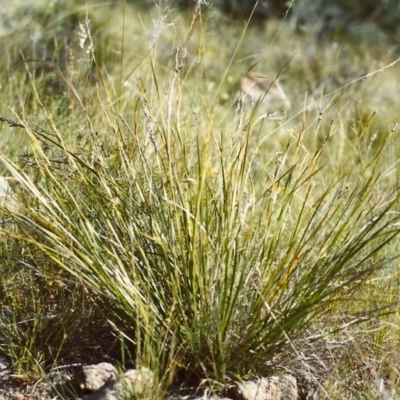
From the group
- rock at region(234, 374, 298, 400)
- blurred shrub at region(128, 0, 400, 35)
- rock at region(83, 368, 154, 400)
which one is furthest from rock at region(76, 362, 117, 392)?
blurred shrub at region(128, 0, 400, 35)

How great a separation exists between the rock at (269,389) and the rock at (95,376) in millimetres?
346

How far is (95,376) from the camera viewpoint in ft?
7.24

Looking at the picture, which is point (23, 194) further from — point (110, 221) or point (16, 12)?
point (16, 12)

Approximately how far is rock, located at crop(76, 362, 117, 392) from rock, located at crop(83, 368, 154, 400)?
36 millimetres

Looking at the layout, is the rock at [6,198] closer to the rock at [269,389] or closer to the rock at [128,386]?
the rock at [128,386]

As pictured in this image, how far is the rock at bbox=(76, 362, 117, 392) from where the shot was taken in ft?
7.21

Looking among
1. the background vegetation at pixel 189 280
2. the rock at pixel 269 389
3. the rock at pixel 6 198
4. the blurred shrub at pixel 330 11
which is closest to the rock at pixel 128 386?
the background vegetation at pixel 189 280

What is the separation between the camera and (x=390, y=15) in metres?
8.18

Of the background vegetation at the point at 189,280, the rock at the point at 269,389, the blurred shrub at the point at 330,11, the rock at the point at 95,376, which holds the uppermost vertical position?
the background vegetation at the point at 189,280

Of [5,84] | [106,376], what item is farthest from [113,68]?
[106,376]

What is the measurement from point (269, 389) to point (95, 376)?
1.55ft

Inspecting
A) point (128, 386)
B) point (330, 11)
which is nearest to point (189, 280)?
A: point (128, 386)

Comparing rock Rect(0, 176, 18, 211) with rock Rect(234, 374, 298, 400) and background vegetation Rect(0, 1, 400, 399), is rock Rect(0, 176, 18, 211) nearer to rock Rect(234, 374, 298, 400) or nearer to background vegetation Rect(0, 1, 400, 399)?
background vegetation Rect(0, 1, 400, 399)

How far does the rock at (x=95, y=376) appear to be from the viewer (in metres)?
2.20
